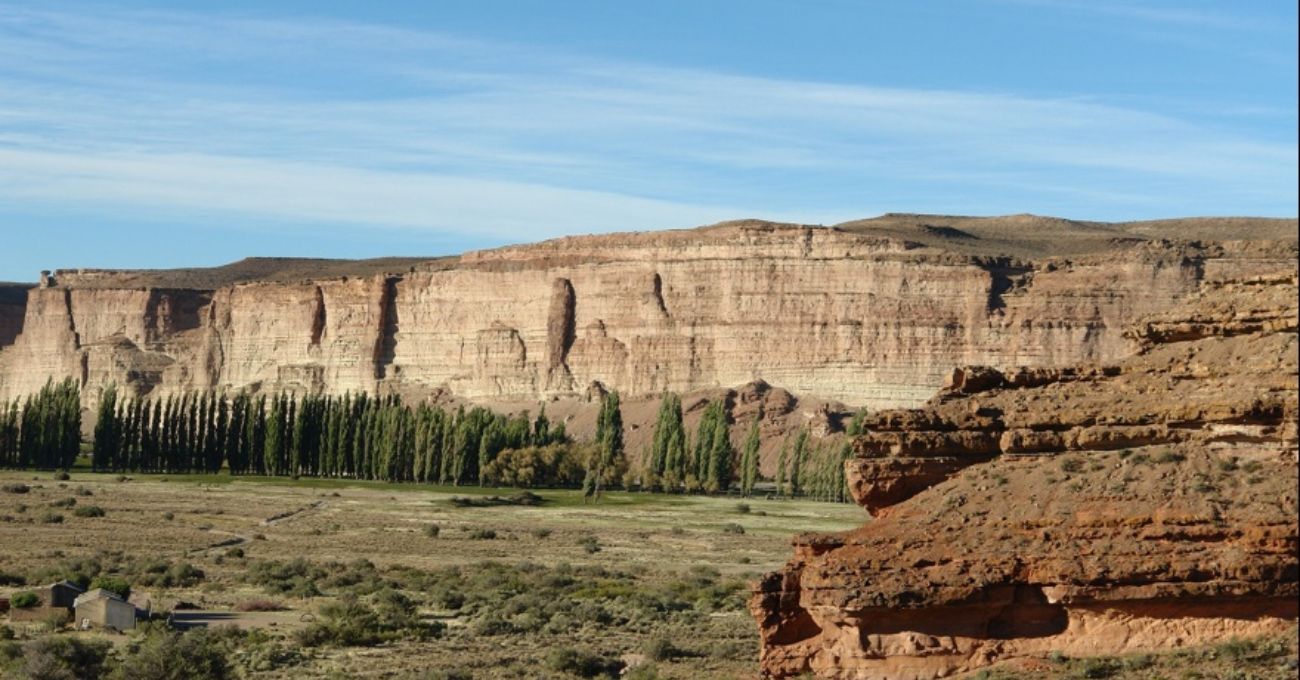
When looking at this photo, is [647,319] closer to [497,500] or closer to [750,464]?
[750,464]

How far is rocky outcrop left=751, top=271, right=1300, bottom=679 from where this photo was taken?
1934 centimetres

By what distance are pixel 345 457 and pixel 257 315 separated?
75305mm

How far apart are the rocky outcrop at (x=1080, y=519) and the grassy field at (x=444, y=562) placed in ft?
19.4

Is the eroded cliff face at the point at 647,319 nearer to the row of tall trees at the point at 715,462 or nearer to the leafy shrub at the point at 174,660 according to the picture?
the row of tall trees at the point at 715,462

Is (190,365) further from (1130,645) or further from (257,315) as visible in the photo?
(1130,645)

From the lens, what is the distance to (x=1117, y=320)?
13438 centimetres

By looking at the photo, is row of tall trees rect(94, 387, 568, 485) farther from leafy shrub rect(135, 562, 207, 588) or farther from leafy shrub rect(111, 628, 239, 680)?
leafy shrub rect(111, 628, 239, 680)

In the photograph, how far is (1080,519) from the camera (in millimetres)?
20047

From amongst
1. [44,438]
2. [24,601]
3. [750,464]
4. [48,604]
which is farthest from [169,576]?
A: [44,438]

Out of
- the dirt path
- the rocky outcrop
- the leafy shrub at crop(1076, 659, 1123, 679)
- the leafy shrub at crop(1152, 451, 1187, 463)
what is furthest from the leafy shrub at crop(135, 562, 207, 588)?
the leafy shrub at crop(1152, 451, 1187, 463)

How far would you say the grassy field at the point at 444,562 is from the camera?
32.3m

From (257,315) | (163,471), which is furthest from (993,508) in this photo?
(257,315)

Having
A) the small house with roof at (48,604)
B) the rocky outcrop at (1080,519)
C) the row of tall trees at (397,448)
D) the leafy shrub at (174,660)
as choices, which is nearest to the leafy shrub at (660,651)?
the leafy shrub at (174,660)

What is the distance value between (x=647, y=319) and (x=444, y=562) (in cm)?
9907
